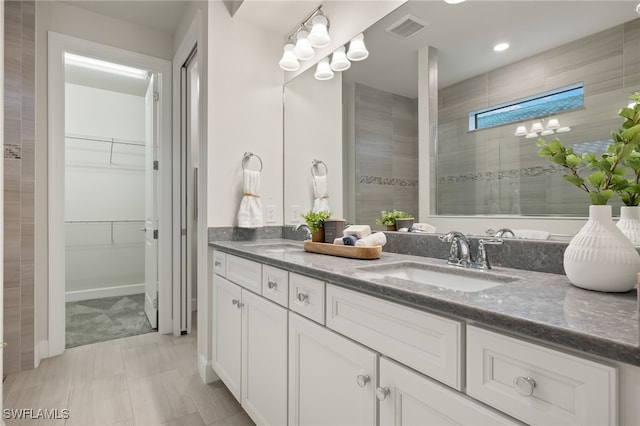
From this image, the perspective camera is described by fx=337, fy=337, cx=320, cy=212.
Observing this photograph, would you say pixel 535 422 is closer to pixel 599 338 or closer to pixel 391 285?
pixel 599 338

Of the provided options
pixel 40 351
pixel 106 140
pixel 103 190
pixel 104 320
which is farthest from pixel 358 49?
pixel 103 190

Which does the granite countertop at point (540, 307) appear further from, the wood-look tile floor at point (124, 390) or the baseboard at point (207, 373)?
the baseboard at point (207, 373)

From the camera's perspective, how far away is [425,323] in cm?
78

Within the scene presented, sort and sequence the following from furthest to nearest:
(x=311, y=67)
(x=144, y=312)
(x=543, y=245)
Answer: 1. (x=144, y=312)
2. (x=311, y=67)
3. (x=543, y=245)

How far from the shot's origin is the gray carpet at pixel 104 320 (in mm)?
2838

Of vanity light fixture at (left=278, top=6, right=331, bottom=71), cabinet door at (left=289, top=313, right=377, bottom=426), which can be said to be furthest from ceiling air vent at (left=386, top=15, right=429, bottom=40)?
cabinet door at (left=289, top=313, right=377, bottom=426)

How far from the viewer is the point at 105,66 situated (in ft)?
11.3

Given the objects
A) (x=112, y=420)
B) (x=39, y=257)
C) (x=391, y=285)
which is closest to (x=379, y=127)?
(x=391, y=285)

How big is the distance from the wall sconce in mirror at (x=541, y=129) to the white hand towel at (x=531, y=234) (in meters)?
0.33

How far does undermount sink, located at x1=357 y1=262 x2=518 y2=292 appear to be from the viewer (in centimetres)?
107

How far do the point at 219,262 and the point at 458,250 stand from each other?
4.31ft

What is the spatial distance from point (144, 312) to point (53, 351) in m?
1.10

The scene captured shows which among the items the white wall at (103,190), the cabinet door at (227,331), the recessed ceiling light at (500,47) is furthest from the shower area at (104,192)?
the recessed ceiling light at (500,47)

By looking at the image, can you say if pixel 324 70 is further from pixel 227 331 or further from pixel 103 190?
pixel 103 190
